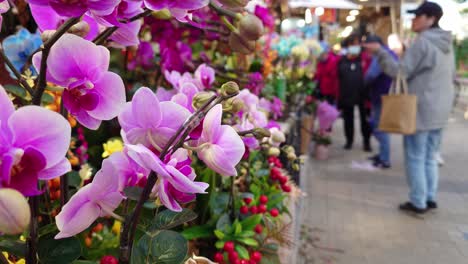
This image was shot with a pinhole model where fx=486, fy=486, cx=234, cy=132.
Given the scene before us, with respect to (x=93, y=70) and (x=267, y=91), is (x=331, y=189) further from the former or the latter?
(x=93, y=70)

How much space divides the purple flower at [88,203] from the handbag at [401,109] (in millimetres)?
Result: 3461

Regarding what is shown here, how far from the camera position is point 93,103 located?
2.03ft

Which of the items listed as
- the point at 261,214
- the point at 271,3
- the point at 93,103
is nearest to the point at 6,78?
the point at 261,214

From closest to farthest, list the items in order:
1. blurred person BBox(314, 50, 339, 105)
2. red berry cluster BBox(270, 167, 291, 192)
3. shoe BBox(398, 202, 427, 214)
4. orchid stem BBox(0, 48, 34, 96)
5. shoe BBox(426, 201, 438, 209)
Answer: orchid stem BBox(0, 48, 34, 96) → red berry cluster BBox(270, 167, 291, 192) → shoe BBox(398, 202, 427, 214) → shoe BBox(426, 201, 438, 209) → blurred person BBox(314, 50, 339, 105)

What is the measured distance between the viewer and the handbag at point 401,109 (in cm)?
375

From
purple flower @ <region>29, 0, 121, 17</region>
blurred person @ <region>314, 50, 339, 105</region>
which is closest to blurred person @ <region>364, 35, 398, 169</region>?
blurred person @ <region>314, 50, 339, 105</region>

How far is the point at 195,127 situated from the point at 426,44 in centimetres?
344

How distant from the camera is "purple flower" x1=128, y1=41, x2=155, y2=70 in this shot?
1.95 m

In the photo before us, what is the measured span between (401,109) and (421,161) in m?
0.47

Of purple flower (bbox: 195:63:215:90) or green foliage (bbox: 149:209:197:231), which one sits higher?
purple flower (bbox: 195:63:215:90)

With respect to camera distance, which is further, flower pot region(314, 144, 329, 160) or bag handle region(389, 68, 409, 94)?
flower pot region(314, 144, 329, 160)

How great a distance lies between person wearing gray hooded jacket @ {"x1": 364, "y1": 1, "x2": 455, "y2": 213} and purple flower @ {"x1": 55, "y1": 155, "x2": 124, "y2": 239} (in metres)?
3.51

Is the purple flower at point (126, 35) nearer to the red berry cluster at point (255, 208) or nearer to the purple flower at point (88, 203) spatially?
the purple flower at point (88, 203)

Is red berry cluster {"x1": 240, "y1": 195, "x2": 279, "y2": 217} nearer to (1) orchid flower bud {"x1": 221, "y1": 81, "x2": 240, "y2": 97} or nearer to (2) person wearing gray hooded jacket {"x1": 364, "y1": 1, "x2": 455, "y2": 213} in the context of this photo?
(1) orchid flower bud {"x1": 221, "y1": 81, "x2": 240, "y2": 97}
